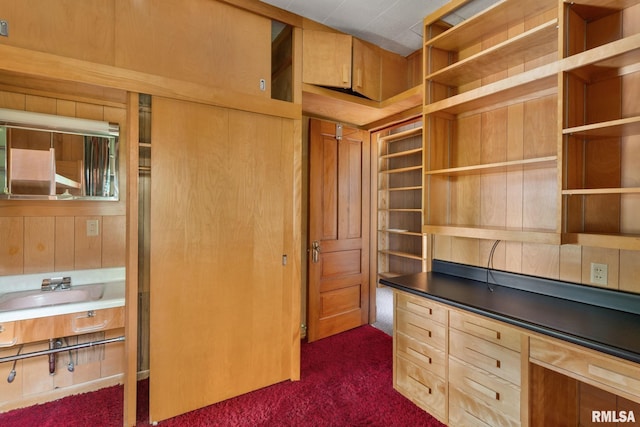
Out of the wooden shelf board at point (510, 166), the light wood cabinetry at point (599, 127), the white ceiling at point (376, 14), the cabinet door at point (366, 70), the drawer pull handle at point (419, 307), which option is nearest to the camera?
the light wood cabinetry at point (599, 127)

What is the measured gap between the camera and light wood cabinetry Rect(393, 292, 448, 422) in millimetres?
1816

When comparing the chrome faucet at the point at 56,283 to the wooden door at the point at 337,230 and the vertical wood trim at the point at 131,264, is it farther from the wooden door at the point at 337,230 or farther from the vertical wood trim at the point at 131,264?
the wooden door at the point at 337,230

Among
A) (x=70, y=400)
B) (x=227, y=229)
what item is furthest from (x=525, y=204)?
(x=70, y=400)

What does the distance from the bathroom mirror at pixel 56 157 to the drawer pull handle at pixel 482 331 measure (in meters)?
2.48

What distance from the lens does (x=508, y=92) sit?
1.79 meters

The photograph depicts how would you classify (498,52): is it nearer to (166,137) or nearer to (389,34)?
(389,34)

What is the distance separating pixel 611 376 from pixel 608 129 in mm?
1066

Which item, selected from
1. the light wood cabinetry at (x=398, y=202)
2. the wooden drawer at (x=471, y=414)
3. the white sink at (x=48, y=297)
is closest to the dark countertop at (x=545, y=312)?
the wooden drawer at (x=471, y=414)

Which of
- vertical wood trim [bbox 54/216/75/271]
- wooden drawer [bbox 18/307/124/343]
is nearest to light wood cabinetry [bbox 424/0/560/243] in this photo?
wooden drawer [bbox 18/307/124/343]

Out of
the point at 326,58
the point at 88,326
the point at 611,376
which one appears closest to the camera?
the point at 611,376

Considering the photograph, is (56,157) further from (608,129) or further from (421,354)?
(608,129)

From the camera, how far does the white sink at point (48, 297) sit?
1866mm

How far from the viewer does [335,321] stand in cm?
309

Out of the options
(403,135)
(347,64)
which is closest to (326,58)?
(347,64)
